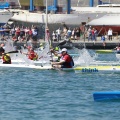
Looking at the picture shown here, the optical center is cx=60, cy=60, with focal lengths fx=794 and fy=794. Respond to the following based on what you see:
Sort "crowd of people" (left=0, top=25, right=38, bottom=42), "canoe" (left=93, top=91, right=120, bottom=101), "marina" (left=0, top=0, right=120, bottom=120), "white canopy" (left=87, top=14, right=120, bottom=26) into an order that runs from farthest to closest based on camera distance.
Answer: "white canopy" (left=87, top=14, right=120, bottom=26) < "crowd of people" (left=0, top=25, right=38, bottom=42) < "canoe" (left=93, top=91, right=120, bottom=101) < "marina" (left=0, top=0, right=120, bottom=120)

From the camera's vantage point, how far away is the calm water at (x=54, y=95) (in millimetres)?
26766

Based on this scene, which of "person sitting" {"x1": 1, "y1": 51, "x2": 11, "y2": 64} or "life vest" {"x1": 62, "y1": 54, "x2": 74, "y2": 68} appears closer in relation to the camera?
"life vest" {"x1": 62, "y1": 54, "x2": 74, "y2": 68}

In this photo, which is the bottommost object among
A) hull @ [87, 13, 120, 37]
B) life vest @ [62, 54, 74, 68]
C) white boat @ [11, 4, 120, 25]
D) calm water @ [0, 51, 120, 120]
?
calm water @ [0, 51, 120, 120]

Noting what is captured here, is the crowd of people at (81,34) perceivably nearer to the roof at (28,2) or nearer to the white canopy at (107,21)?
the white canopy at (107,21)

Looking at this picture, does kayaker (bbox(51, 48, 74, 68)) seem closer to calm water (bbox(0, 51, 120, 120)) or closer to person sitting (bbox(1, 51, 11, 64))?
calm water (bbox(0, 51, 120, 120))

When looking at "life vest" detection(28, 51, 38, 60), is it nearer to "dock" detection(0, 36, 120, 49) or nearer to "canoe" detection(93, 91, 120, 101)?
"canoe" detection(93, 91, 120, 101)

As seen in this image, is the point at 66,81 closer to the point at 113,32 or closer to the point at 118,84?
the point at 118,84

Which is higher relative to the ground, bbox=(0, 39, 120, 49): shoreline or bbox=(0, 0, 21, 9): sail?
bbox=(0, 0, 21, 9): sail

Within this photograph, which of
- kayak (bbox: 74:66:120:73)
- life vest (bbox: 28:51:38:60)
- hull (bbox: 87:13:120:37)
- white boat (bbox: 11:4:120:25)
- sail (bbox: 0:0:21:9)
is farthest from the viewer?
sail (bbox: 0:0:21:9)

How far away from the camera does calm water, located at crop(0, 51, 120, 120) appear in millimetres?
26766

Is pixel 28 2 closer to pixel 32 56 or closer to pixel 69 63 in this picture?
pixel 32 56

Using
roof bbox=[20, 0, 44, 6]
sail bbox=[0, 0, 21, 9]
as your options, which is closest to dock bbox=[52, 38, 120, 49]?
roof bbox=[20, 0, 44, 6]

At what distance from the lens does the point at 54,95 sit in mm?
31062

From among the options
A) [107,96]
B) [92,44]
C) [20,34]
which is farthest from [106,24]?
[107,96]
